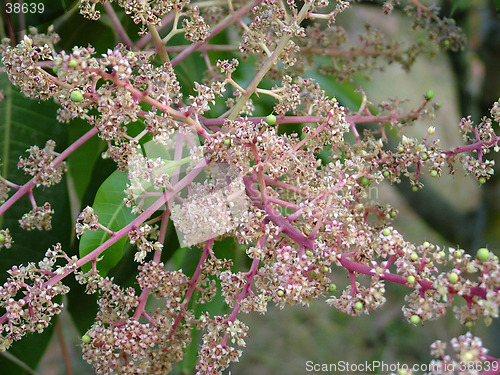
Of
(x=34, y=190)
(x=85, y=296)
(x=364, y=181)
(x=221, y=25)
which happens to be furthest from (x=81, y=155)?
(x=364, y=181)

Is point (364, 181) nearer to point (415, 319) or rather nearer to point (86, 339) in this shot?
point (415, 319)

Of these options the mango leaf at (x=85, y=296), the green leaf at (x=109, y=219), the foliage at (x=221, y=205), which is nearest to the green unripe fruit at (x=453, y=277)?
the foliage at (x=221, y=205)

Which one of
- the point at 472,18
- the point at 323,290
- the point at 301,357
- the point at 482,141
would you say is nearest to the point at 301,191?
the point at 323,290

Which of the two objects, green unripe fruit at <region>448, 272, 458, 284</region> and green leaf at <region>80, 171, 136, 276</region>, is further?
green leaf at <region>80, 171, 136, 276</region>

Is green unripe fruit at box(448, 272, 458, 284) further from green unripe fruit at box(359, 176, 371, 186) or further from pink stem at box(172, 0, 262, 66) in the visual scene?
pink stem at box(172, 0, 262, 66)

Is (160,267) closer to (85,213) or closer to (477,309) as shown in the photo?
(85,213)

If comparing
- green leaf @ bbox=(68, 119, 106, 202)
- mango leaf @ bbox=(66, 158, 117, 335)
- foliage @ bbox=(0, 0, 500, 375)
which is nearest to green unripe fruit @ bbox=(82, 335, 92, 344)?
foliage @ bbox=(0, 0, 500, 375)
